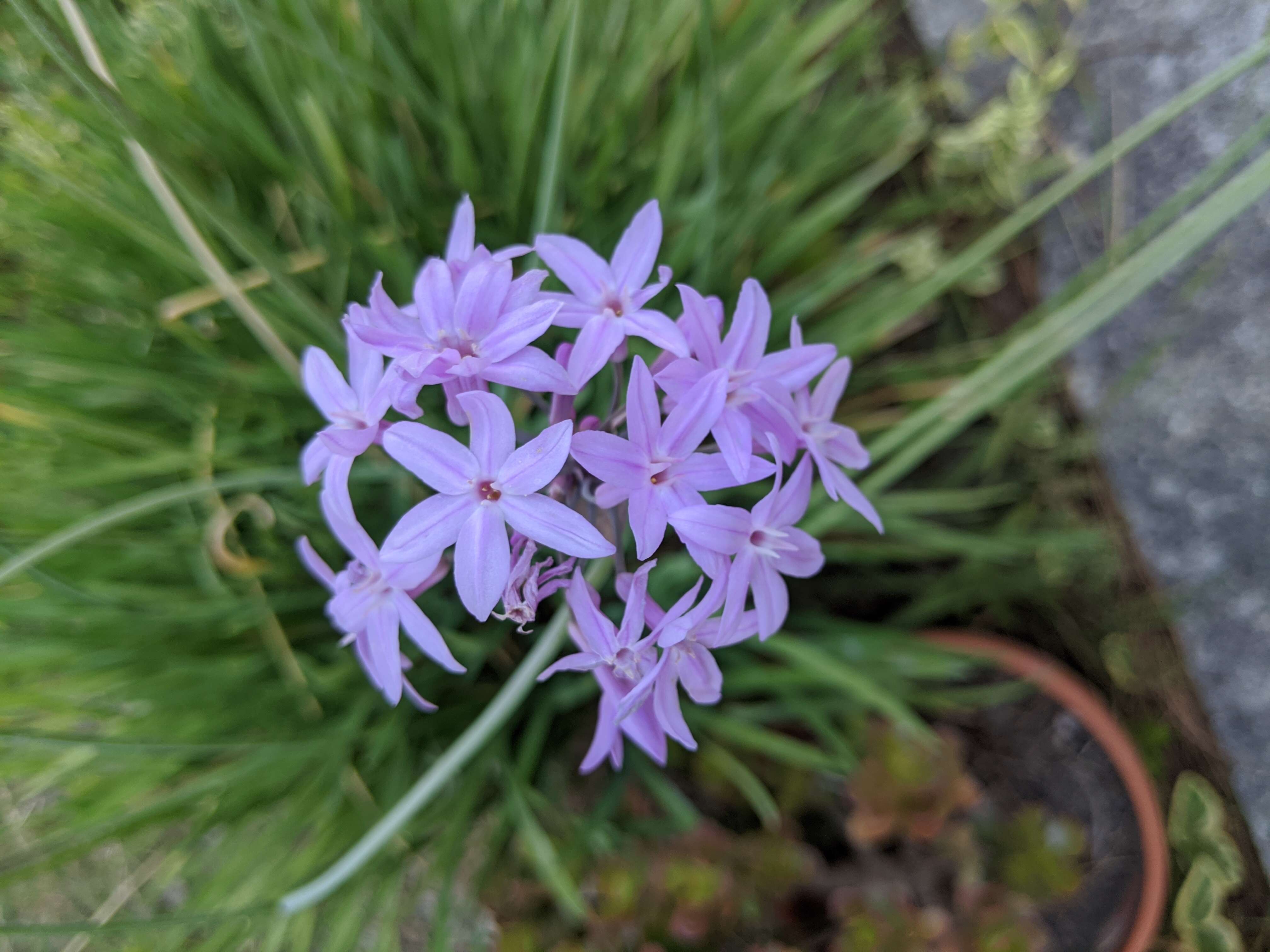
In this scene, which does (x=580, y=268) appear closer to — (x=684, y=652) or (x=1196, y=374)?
(x=684, y=652)

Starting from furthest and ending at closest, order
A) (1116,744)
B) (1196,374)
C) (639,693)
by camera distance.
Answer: (1196,374) → (1116,744) → (639,693)

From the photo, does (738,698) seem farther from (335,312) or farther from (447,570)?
(335,312)


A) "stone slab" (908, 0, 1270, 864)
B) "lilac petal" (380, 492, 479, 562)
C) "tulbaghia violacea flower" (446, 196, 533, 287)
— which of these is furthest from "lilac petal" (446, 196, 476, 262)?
"stone slab" (908, 0, 1270, 864)

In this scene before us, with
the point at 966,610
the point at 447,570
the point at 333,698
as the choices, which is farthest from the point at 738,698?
the point at 447,570

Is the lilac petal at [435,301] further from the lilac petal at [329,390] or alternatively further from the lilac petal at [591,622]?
the lilac petal at [591,622]

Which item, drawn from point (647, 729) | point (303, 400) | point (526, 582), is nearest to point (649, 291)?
point (526, 582)

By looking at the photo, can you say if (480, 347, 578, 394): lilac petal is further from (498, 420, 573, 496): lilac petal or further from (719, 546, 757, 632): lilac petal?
(719, 546, 757, 632): lilac petal
